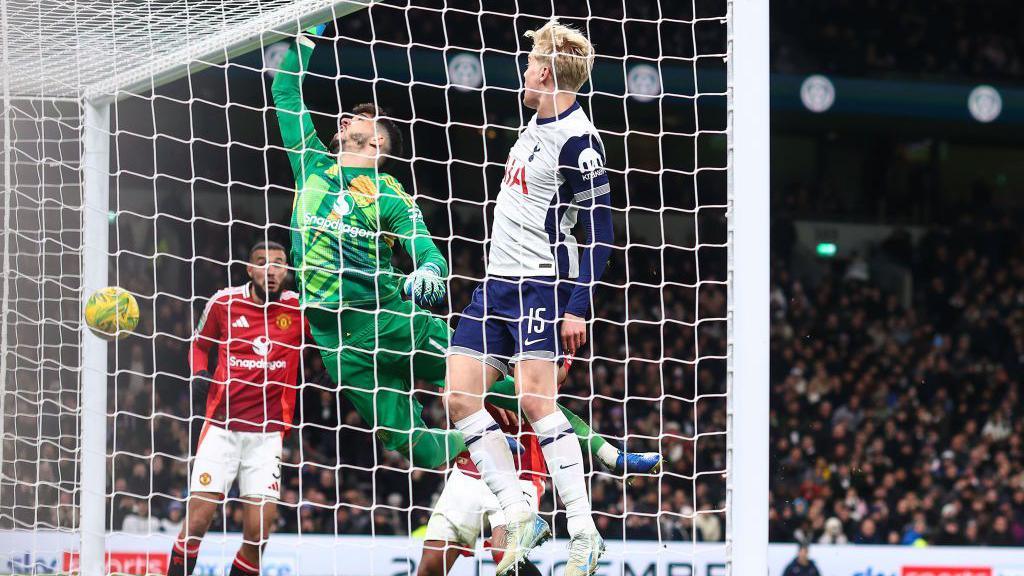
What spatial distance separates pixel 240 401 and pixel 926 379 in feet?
31.9

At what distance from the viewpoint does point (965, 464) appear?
43.3ft

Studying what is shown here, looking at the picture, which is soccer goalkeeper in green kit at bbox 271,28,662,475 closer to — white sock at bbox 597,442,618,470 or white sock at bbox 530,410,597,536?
white sock at bbox 597,442,618,470

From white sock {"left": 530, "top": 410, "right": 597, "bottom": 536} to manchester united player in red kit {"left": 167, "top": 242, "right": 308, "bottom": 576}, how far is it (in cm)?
199

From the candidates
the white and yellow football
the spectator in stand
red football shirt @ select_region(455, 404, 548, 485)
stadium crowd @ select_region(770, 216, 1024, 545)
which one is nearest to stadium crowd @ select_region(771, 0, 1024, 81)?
stadium crowd @ select_region(770, 216, 1024, 545)

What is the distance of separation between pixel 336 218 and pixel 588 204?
1.21 meters

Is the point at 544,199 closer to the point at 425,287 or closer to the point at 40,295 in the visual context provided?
the point at 425,287

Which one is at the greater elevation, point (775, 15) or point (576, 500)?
point (775, 15)

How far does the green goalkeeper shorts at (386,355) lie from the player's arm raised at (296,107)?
0.65 metres

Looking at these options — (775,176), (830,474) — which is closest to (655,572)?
(830,474)

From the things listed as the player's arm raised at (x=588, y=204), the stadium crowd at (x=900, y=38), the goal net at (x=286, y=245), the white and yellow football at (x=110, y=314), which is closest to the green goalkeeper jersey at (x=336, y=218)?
the goal net at (x=286, y=245)

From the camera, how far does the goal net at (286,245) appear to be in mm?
5504

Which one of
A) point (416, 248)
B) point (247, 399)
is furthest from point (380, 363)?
point (247, 399)

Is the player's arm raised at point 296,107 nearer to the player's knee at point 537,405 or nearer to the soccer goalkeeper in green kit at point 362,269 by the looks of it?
the soccer goalkeeper in green kit at point 362,269

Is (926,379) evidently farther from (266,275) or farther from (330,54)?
(266,275)
